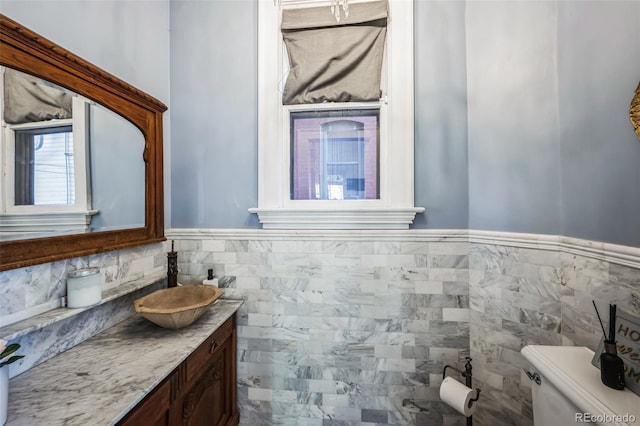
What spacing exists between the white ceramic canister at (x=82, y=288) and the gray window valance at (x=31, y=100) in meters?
0.61

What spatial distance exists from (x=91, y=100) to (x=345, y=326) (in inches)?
70.6

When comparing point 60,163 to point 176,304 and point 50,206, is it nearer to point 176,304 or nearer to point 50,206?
point 50,206

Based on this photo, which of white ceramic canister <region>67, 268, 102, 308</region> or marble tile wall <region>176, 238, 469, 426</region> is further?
marble tile wall <region>176, 238, 469, 426</region>

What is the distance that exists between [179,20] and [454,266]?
2406mm

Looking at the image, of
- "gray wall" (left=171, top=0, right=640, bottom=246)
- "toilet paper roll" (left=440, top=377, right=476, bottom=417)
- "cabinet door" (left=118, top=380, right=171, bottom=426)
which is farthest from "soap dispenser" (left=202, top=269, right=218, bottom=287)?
"toilet paper roll" (left=440, top=377, right=476, bottom=417)

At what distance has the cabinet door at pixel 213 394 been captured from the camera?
Result: 1052mm

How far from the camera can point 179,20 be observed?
159 cm

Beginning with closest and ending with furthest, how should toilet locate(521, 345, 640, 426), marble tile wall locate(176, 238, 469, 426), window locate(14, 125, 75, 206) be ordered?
toilet locate(521, 345, 640, 426), window locate(14, 125, 75, 206), marble tile wall locate(176, 238, 469, 426)

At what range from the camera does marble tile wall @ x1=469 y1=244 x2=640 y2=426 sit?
3.26 feet

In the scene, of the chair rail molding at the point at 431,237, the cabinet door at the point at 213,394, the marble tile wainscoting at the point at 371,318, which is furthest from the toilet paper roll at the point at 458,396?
the cabinet door at the point at 213,394

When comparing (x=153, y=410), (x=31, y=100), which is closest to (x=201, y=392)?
(x=153, y=410)

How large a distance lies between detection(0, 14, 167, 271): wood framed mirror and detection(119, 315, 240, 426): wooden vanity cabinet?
67 centimetres

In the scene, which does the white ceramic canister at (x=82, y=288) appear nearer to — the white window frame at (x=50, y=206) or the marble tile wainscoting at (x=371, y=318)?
the white window frame at (x=50, y=206)

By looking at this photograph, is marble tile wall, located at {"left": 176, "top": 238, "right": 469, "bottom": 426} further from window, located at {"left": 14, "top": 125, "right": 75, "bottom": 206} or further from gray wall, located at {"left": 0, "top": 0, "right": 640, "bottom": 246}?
window, located at {"left": 14, "top": 125, "right": 75, "bottom": 206}
